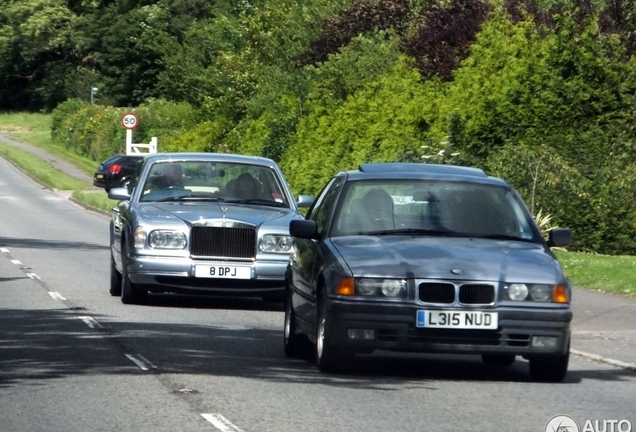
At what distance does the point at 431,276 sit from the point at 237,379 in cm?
160

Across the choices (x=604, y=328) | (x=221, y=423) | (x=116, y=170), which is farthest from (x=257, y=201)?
(x=116, y=170)

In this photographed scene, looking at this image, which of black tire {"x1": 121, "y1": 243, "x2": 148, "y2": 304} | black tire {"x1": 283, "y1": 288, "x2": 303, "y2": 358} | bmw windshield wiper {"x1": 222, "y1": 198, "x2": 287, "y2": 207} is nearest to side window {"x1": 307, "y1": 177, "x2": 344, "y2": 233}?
black tire {"x1": 283, "y1": 288, "x2": 303, "y2": 358}

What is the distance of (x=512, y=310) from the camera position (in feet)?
34.6

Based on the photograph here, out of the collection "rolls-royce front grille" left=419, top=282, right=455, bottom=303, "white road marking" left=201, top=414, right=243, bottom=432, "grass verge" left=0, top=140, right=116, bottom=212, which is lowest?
"grass verge" left=0, top=140, right=116, bottom=212

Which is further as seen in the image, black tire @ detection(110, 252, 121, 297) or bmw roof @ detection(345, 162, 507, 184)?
black tire @ detection(110, 252, 121, 297)

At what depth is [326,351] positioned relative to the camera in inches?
427

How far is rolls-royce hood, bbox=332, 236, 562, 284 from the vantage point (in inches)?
416

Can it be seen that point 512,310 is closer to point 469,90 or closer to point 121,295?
point 121,295

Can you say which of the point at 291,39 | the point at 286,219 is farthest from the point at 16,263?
the point at 291,39

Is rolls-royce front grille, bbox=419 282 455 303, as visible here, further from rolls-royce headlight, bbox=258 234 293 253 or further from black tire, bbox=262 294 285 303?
black tire, bbox=262 294 285 303

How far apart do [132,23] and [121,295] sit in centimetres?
8442

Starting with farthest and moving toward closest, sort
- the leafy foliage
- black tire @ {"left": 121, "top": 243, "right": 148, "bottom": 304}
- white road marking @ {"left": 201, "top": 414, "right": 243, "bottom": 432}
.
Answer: the leafy foliage
black tire @ {"left": 121, "top": 243, "right": 148, "bottom": 304}
white road marking @ {"left": 201, "top": 414, "right": 243, "bottom": 432}

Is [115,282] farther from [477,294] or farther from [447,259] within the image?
[477,294]

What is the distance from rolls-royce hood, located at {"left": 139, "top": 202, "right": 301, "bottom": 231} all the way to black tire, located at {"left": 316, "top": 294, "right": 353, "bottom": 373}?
530 centimetres
